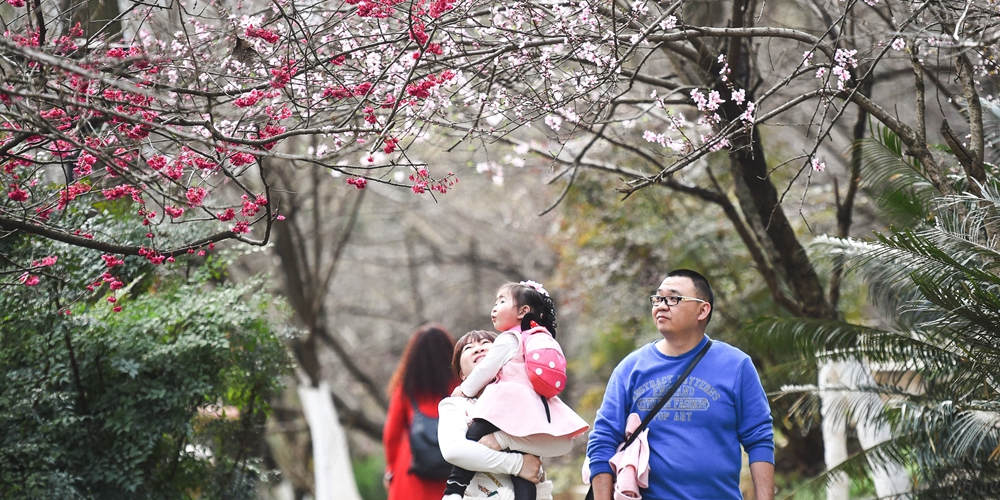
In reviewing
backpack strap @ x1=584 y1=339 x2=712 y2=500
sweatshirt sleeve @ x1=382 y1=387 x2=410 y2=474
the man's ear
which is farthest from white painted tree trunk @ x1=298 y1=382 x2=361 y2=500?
the man's ear

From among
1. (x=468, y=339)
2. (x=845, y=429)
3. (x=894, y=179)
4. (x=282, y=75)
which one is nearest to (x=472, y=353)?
(x=468, y=339)

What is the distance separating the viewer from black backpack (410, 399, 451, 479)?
458 centimetres

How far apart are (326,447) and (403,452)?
23.2 ft

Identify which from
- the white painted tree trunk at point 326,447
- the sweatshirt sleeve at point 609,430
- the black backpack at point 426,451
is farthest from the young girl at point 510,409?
the white painted tree trunk at point 326,447

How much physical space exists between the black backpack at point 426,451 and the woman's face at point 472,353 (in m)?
0.75

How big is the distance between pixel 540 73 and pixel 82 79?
7.75ft

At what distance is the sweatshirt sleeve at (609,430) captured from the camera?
3512 mm

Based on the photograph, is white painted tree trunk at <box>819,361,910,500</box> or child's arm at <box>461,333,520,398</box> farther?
white painted tree trunk at <box>819,361,910,500</box>

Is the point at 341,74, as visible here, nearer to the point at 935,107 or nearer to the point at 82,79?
the point at 82,79

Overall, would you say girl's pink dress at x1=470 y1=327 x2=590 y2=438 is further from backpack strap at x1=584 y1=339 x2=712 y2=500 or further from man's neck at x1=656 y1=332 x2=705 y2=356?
man's neck at x1=656 y1=332 x2=705 y2=356

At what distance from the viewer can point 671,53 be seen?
6426 mm

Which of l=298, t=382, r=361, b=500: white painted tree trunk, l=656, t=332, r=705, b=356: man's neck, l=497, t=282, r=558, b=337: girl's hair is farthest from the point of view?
l=298, t=382, r=361, b=500: white painted tree trunk

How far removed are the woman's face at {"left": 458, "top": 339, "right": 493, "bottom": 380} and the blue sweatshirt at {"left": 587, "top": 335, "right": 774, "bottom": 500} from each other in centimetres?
74

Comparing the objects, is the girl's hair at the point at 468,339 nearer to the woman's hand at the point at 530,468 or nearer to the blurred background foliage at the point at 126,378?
the woman's hand at the point at 530,468
